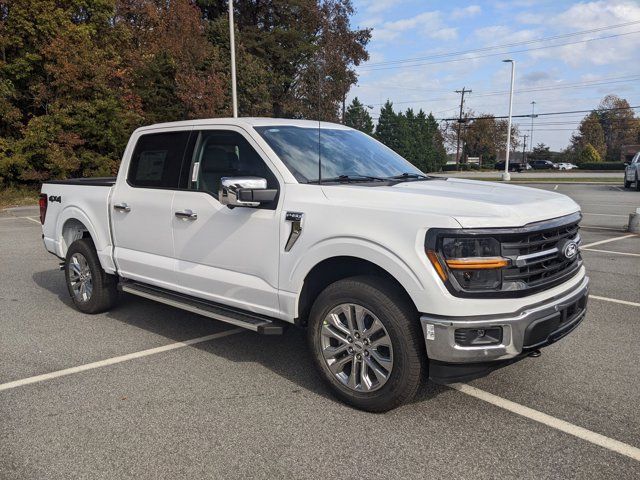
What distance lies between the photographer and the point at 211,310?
14.3 feet

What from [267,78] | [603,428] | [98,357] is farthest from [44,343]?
[267,78]

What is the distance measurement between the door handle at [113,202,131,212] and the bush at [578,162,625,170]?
256ft

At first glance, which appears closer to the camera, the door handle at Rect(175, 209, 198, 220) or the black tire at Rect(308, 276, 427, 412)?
the black tire at Rect(308, 276, 427, 412)

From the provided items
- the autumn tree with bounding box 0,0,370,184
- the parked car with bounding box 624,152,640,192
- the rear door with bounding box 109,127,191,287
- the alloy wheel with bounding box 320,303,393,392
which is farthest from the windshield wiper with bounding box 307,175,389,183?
the parked car with bounding box 624,152,640,192

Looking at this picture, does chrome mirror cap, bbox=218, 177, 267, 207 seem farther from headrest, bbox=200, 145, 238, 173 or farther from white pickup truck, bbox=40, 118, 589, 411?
headrest, bbox=200, 145, 238, 173

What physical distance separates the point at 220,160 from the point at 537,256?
2.60 metres

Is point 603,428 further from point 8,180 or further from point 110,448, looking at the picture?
point 8,180

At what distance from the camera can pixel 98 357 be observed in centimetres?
461

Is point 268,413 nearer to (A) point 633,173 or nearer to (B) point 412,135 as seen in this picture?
(A) point 633,173

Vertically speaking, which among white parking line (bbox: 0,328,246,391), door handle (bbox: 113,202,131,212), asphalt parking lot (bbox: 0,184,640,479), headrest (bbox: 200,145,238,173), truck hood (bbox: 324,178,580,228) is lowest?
white parking line (bbox: 0,328,246,391)

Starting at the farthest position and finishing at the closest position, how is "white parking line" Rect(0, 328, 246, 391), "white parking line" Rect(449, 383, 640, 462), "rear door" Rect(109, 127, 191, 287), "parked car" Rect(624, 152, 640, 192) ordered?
"parked car" Rect(624, 152, 640, 192)
"rear door" Rect(109, 127, 191, 287)
"white parking line" Rect(0, 328, 246, 391)
"white parking line" Rect(449, 383, 640, 462)

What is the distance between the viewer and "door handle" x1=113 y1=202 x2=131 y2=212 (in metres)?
5.21

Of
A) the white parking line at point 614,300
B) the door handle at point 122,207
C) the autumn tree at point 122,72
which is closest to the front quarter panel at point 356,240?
the door handle at point 122,207

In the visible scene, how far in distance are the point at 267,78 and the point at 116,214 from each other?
96.0ft
